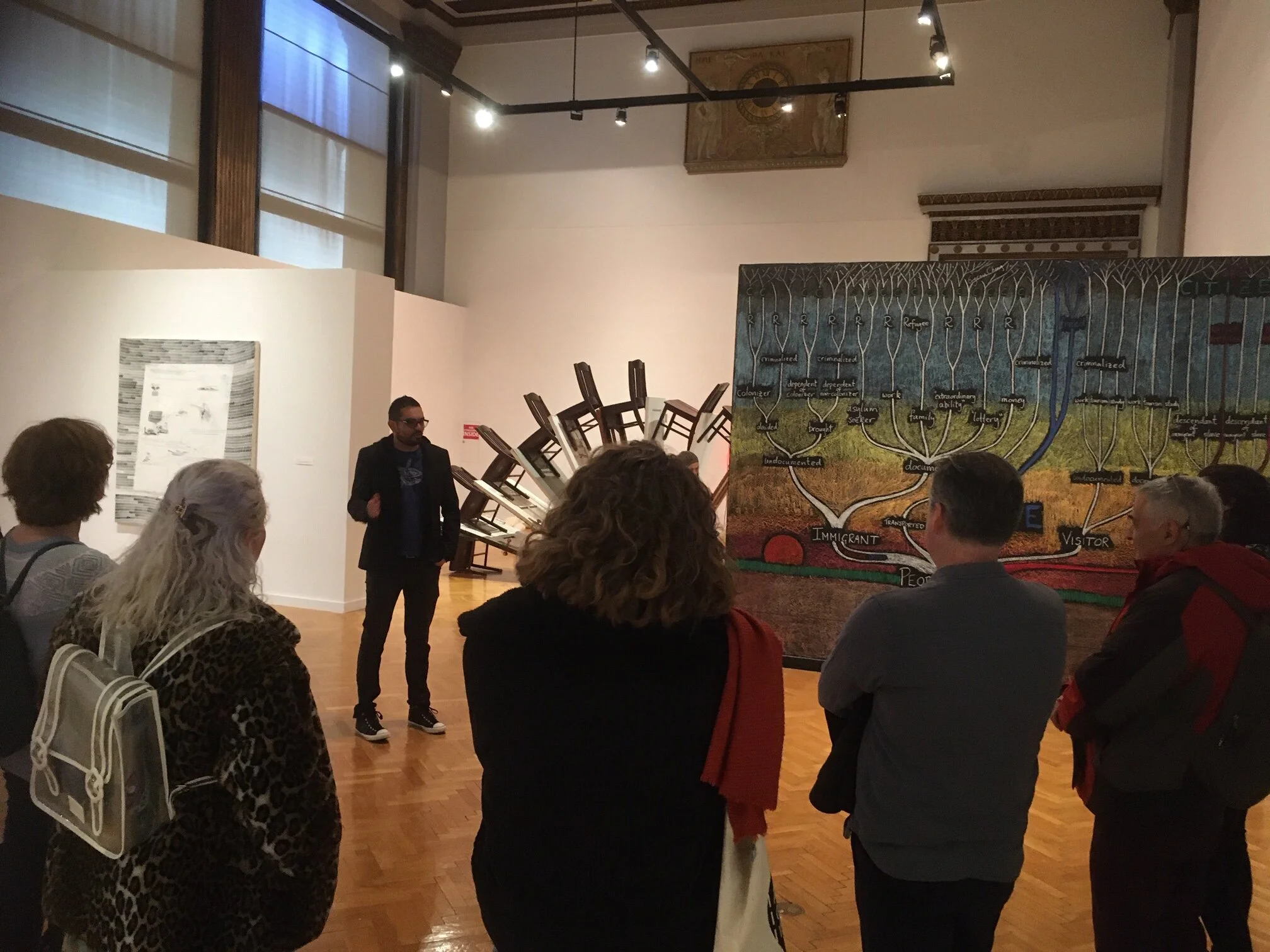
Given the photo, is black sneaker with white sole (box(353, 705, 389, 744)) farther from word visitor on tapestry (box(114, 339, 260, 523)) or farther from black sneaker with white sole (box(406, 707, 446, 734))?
word visitor on tapestry (box(114, 339, 260, 523))

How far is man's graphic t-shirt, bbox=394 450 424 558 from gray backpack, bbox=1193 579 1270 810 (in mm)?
3618

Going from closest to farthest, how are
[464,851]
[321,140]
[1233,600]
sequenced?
[1233,600] < [464,851] < [321,140]

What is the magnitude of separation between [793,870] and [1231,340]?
351cm

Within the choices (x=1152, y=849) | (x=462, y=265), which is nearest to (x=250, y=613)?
(x=1152, y=849)

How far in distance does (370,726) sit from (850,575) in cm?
272

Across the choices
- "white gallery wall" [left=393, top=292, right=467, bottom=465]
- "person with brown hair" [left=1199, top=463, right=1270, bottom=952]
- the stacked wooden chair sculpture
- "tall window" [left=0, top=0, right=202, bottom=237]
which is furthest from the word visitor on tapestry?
"person with brown hair" [left=1199, top=463, right=1270, bottom=952]

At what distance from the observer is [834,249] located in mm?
11039

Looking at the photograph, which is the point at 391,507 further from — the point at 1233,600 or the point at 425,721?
the point at 1233,600

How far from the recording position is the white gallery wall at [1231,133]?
5551mm

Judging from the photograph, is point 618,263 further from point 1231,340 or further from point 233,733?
point 233,733

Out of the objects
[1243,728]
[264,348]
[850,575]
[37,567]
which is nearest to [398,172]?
[264,348]

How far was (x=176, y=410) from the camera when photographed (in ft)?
27.2

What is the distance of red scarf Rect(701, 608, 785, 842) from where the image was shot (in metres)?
1.44

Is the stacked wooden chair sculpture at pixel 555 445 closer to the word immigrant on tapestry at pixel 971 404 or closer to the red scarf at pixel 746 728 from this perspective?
the word immigrant on tapestry at pixel 971 404
